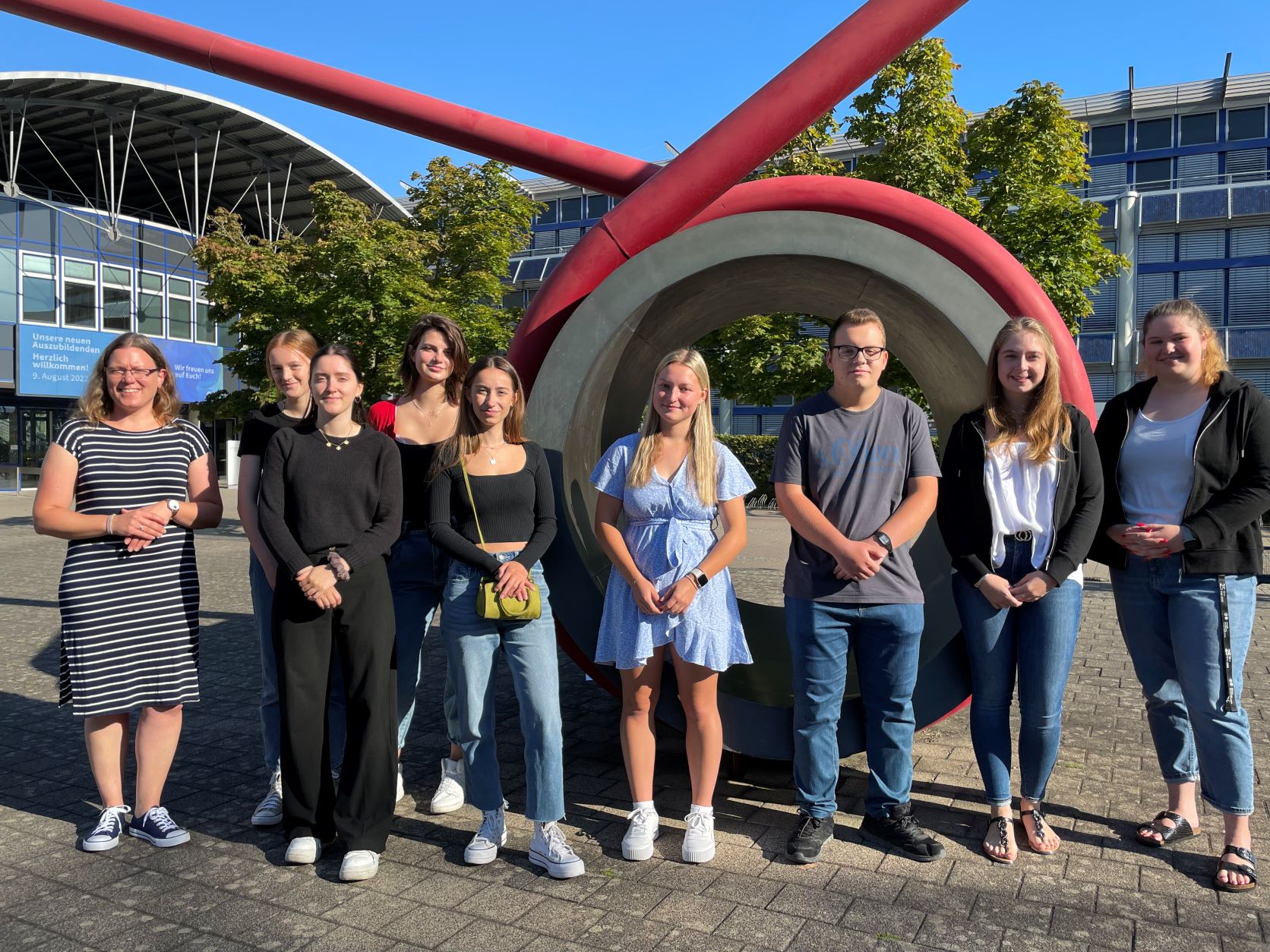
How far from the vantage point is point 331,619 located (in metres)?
3.65

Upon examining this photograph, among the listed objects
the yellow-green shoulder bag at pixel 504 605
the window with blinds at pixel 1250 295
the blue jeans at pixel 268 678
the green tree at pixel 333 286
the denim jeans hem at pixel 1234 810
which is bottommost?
the denim jeans hem at pixel 1234 810

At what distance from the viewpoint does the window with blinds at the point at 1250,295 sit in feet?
95.2

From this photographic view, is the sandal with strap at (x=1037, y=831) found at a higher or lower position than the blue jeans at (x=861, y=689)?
lower

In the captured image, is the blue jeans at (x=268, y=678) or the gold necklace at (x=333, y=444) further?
the blue jeans at (x=268, y=678)

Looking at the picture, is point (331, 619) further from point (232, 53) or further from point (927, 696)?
point (232, 53)

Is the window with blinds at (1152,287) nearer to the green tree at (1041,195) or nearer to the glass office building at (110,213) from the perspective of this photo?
the green tree at (1041,195)

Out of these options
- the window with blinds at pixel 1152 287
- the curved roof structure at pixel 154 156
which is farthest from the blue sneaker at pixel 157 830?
the window with blinds at pixel 1152 287

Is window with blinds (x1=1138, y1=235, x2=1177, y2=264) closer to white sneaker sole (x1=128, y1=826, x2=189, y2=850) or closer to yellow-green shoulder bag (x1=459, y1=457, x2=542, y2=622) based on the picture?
yellow-green shoulder bag (x1=459, y1=457, x2=542, y2=622)

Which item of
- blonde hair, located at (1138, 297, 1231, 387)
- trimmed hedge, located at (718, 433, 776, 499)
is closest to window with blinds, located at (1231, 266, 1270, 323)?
trimmed hedge, located at (718, 433, 776, 499)

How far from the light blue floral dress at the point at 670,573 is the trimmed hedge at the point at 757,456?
2027cm

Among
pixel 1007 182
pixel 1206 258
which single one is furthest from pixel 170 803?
pixel 1206 258

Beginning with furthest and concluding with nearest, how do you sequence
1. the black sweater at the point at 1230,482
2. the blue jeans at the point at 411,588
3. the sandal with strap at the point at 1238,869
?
1. the blue jeans at the point at 411,588
2. the black sweater at the point at 1230,482
3. the sandal with strap at the point at 1238,869

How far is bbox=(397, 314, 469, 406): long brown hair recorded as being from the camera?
13.6 ft

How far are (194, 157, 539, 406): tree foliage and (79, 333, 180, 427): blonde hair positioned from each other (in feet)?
34.3
